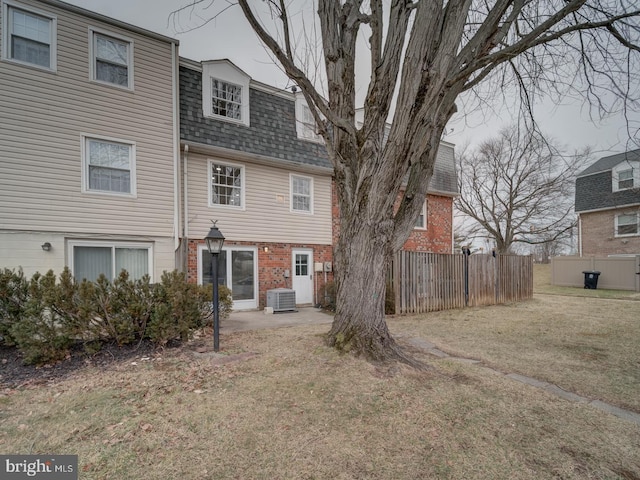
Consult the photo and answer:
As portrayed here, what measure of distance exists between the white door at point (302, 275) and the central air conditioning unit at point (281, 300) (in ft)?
3.29

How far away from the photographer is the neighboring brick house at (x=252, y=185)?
8.49 m

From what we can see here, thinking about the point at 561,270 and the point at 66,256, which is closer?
the point at 66,256

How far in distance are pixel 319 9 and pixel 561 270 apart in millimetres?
19842

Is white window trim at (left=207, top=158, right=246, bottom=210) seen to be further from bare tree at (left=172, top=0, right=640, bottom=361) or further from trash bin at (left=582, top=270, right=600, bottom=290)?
trash bin at (left=582, top=270, right=600, bottom=290)

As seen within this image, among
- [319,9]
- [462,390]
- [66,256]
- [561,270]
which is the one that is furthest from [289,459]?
[561,270]

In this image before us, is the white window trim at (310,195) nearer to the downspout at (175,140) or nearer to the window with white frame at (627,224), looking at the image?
the downspout at (175,140)

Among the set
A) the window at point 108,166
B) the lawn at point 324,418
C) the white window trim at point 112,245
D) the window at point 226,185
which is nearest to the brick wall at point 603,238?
the lawn at point 324,418

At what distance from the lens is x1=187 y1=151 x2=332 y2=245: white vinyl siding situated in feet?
28.0

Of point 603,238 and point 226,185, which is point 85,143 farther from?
point 603,238

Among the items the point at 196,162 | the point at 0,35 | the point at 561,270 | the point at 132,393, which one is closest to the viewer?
the point at 132,393

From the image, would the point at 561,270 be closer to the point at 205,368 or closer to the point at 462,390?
the point at 462,390

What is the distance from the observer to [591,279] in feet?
51.6

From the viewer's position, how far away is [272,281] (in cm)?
967

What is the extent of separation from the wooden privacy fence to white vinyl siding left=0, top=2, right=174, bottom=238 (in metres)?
6.33
